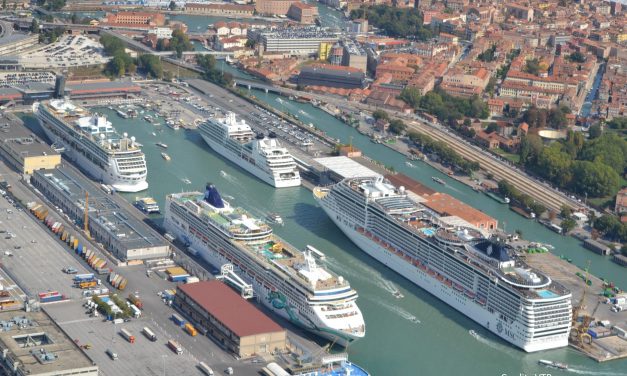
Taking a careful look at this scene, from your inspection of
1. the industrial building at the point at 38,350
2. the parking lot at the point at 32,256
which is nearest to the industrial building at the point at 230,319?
the parking lot at the point at 32,256

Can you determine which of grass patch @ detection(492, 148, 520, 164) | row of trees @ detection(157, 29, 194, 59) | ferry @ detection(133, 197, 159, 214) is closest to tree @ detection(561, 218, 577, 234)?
grass patch @ detection(492, 148, 520, 164)

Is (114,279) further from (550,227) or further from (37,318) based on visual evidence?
Result: (550,227)

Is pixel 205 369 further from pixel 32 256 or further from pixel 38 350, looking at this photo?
pixel 32 256

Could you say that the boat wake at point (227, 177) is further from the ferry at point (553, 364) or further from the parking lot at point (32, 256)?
the ferry at point (553, 364)

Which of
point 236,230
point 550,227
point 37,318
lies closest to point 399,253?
point 236,230

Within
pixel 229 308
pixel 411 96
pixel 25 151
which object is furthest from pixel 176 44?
pixel 229 308

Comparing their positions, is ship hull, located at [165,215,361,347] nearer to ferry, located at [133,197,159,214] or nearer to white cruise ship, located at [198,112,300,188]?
ferry, located at [133,197,159,214]

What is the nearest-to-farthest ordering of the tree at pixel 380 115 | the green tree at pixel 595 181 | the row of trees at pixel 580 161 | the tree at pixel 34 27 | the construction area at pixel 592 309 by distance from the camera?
the construction area at pixel 592 309 → the green tree at pixel 595 181 → the row of trees at pixel 580 161 → the tree at pixel 380 115 → the tree at pixel 34 27
